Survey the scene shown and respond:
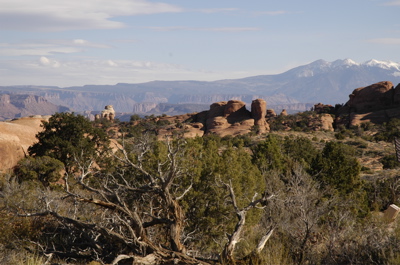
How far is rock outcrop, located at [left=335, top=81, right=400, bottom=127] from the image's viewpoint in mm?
85938

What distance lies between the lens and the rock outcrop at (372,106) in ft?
282

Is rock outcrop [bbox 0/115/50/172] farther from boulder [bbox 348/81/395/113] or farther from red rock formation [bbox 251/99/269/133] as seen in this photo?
boulder [bbox 348/81/395/113]

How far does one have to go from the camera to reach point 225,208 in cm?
1780

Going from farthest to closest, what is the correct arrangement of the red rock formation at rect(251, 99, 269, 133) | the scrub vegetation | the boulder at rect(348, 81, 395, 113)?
the boulder at rect(348, 81, 395, 113), the red rock formation at rect(251, 99, 269, 133), the scrub vegetation

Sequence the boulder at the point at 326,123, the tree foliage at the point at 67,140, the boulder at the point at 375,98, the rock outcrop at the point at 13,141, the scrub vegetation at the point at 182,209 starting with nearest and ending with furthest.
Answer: the scrub vegetation at the point at 182,209 < the tree foliage at the point at 67,140 < the rock outcrop at the point at 13,141 < the boulder at the point at 326,123 < the boulder at the point at 375,98

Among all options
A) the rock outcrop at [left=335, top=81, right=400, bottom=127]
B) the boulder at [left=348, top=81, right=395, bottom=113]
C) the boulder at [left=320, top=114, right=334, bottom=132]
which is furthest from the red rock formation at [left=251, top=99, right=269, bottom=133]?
the boulder at [left=348, top=81, right=395, bottom=113]

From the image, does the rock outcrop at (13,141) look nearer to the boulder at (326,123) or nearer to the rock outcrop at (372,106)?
the boulder at (326,123)

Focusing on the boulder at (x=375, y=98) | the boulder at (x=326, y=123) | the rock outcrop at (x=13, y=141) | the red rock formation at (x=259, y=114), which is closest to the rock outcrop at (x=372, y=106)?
the boulder at (x=375, y=98)

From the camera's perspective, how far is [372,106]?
91875 mm

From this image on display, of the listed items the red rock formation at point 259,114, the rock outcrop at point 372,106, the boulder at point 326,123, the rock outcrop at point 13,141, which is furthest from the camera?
the red rock formation at point 259,114

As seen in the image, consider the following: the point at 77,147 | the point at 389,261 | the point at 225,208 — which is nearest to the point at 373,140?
the point at 77,147

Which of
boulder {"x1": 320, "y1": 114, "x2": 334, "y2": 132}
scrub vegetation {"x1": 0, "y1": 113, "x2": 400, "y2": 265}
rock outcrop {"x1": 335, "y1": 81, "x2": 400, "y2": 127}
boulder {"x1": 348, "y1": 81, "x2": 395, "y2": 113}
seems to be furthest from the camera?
boulder {"x1": 348, "y1": 81, "x2": 395, "y2": 113}

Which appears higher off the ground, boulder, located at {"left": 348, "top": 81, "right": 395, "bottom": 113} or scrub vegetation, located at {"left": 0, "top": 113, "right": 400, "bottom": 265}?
boulder, located at {"left": 348, "top": 81, "right": 395, "bottom": 113}

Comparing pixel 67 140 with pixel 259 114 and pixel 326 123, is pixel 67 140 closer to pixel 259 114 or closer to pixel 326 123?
pixel 259 114
